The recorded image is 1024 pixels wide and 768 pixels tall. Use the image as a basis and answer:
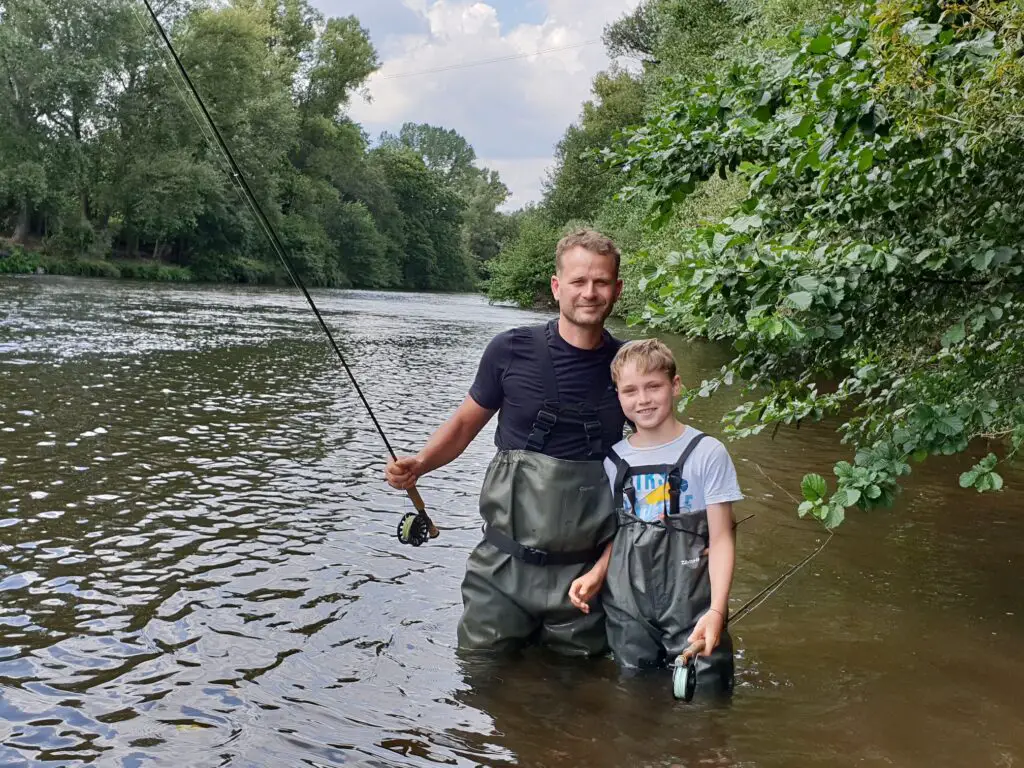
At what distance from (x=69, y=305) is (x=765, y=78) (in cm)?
2666

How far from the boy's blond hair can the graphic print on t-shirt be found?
41cm

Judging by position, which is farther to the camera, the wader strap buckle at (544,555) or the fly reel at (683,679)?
the wader strap buckle at (544,555)

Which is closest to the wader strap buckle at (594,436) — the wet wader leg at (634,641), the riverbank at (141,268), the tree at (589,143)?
the wet wader leg at (634,641)

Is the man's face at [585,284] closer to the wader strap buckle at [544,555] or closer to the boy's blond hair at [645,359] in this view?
the boy's blond hair at [645,359]

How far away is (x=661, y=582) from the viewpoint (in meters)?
4.12

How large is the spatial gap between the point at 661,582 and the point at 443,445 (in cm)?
119

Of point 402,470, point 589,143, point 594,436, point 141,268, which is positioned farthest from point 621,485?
point 141,268

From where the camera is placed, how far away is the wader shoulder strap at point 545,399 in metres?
4.33

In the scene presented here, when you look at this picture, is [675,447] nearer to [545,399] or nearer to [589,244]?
[545,399]

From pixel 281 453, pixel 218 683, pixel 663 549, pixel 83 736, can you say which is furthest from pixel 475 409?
pixel 281 453

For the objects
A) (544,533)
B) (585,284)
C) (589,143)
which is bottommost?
(544,533)

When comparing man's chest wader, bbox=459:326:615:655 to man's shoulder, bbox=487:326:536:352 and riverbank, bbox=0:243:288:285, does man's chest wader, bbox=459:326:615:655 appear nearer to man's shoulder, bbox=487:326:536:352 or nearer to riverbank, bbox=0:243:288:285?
man's shoulder, bbox=487:326:536:352

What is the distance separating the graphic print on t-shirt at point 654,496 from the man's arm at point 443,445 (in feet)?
2.60

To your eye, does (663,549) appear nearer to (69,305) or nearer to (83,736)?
(83,736)
